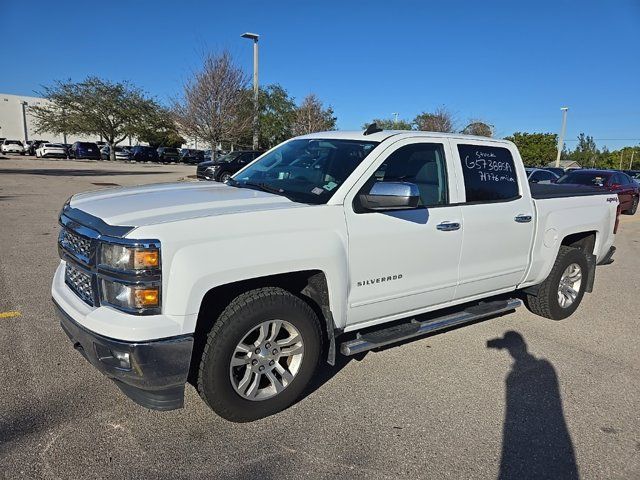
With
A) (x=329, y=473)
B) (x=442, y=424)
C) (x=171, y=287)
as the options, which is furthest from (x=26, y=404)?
(x=442, y=424)

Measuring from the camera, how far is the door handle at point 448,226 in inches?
144

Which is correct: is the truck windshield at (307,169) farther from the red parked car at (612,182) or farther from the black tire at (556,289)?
the red parked car at (612,182)

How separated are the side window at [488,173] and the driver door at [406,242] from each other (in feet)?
0.82

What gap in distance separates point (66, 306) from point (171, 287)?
89 centimetres

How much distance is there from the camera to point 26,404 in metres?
3.09

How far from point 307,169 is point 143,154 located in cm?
5100

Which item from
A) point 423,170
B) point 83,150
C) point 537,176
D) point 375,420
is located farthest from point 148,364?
point 83,150

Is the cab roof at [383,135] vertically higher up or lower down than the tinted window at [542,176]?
higher up

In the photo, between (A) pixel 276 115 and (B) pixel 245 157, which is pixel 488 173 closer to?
(B) pixel 245 157

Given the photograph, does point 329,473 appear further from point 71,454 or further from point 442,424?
point 71,454

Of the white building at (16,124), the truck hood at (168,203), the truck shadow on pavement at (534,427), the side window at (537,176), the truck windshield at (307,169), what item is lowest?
the truck shadow on pavement at (534,427)

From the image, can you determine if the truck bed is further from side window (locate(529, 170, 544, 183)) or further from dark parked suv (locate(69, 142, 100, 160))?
dark parked suv (locate(69, 142, 100, 160))

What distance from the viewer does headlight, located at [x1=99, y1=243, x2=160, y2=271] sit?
8.12 feet

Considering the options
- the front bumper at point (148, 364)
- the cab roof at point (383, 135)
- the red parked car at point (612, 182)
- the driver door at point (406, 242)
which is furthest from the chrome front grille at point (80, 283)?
the red parked car at point (612, 182)
